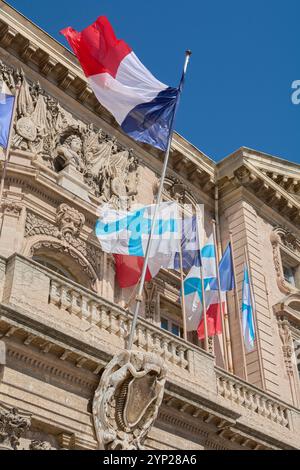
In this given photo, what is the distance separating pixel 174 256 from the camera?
1808cm

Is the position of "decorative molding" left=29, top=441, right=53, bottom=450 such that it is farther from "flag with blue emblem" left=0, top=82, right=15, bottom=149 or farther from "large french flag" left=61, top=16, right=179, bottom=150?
"large french flag" left=61, top=16, right=179, bottom=150

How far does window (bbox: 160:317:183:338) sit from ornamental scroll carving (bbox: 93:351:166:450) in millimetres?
5643

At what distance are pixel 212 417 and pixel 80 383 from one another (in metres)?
3.27

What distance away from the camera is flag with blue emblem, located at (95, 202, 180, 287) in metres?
17.0

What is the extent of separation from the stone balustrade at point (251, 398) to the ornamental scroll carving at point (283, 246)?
5484 millimetres

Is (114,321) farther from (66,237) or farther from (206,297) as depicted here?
(206,297)

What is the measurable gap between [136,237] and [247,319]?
406cm

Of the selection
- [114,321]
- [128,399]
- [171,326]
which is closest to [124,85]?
[171,326]

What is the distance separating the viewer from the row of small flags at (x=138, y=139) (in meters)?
17.3

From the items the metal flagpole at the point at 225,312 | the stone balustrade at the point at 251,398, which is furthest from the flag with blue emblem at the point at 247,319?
the stone balustrade at the point at 251,398

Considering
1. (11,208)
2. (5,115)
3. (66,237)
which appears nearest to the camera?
(5,115)

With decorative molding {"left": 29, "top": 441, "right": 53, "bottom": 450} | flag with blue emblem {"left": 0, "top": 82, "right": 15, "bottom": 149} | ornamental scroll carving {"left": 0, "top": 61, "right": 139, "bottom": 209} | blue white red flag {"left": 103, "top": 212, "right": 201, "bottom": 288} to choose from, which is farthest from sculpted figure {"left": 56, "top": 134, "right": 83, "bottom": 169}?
A: decorative molding {"left": 29, "top": 441, "right": 53, "bottom": 450}

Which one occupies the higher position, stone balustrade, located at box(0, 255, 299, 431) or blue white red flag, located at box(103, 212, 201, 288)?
blue white red flag, located at box(103, 212, 201, 288)
